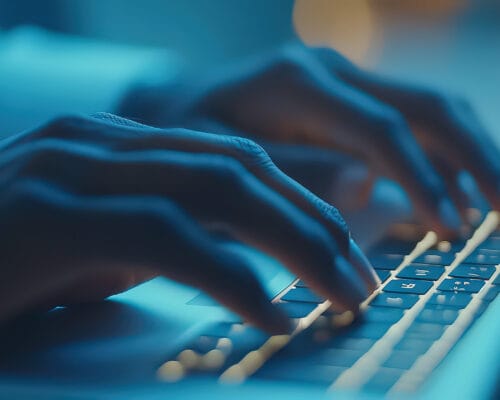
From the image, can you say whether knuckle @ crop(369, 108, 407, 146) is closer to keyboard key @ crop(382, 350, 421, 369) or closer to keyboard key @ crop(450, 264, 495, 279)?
keyboard key @ crop(450, 264, 495, 279)

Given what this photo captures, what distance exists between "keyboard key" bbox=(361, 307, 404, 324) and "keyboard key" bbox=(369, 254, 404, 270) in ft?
0.35

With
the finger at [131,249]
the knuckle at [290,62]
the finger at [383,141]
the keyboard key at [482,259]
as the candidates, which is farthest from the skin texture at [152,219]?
the knuckle at [290,62]

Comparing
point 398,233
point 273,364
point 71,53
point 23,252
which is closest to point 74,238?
point 23,252

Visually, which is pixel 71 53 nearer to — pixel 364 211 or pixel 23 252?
pixel 364 211

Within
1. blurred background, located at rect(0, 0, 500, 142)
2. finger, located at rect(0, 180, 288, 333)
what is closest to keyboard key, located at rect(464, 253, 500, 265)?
finger, located at rect(0, 180, 288, 333)

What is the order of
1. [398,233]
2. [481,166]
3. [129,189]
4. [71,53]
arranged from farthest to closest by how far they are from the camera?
[71,53], [481,166], [398,233], [129,189]

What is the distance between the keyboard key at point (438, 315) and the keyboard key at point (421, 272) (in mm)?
74

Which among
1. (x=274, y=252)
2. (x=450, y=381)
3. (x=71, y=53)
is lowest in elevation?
(x=450, y=381)

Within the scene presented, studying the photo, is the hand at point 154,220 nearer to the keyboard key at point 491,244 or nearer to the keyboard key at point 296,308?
the keyboard key at point 296,308

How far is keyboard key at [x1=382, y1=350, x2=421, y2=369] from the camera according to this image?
0.40 metres

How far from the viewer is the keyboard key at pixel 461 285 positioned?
0.55 meters

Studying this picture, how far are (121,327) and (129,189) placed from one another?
0.27 feet

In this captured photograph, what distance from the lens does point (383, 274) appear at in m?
0.59

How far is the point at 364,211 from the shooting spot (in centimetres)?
81
